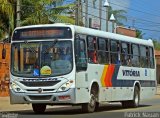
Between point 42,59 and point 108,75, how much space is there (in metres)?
4.00

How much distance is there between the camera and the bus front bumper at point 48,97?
19.3m

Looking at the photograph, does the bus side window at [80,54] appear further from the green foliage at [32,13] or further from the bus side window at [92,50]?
the green foliage at [32,13]

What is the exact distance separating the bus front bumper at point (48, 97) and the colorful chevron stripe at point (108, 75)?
9.59 feet

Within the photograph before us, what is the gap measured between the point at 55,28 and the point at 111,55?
3.74 m

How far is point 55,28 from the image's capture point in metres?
20.1

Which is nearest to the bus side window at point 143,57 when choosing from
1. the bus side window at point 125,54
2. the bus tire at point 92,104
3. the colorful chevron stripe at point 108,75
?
the bus side window at point 125,54

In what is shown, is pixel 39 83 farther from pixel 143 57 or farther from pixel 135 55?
pixel 143 57

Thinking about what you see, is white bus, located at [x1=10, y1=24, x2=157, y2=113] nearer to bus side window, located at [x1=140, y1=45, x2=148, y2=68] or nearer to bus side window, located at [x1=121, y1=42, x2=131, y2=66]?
bus side window, located at [x1=121, y1=42, x2=131, y2=66]

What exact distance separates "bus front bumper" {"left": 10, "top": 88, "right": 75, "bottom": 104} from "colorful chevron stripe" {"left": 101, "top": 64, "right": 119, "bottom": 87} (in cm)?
292

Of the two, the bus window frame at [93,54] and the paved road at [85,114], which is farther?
the bus window frame at [93,54]

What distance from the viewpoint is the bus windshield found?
765 inches

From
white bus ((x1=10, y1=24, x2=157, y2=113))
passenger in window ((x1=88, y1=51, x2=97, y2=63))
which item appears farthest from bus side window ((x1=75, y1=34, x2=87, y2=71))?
passenger in window ((x1=88, y1=51, x2=97, y2=63))

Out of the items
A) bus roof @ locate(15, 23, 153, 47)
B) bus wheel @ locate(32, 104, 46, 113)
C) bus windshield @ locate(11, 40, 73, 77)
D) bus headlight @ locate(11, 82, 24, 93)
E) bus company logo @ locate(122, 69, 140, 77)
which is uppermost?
bus roof @ locate(15, 23, 153, 47)

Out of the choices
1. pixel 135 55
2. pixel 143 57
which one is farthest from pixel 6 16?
pixel 135 55
